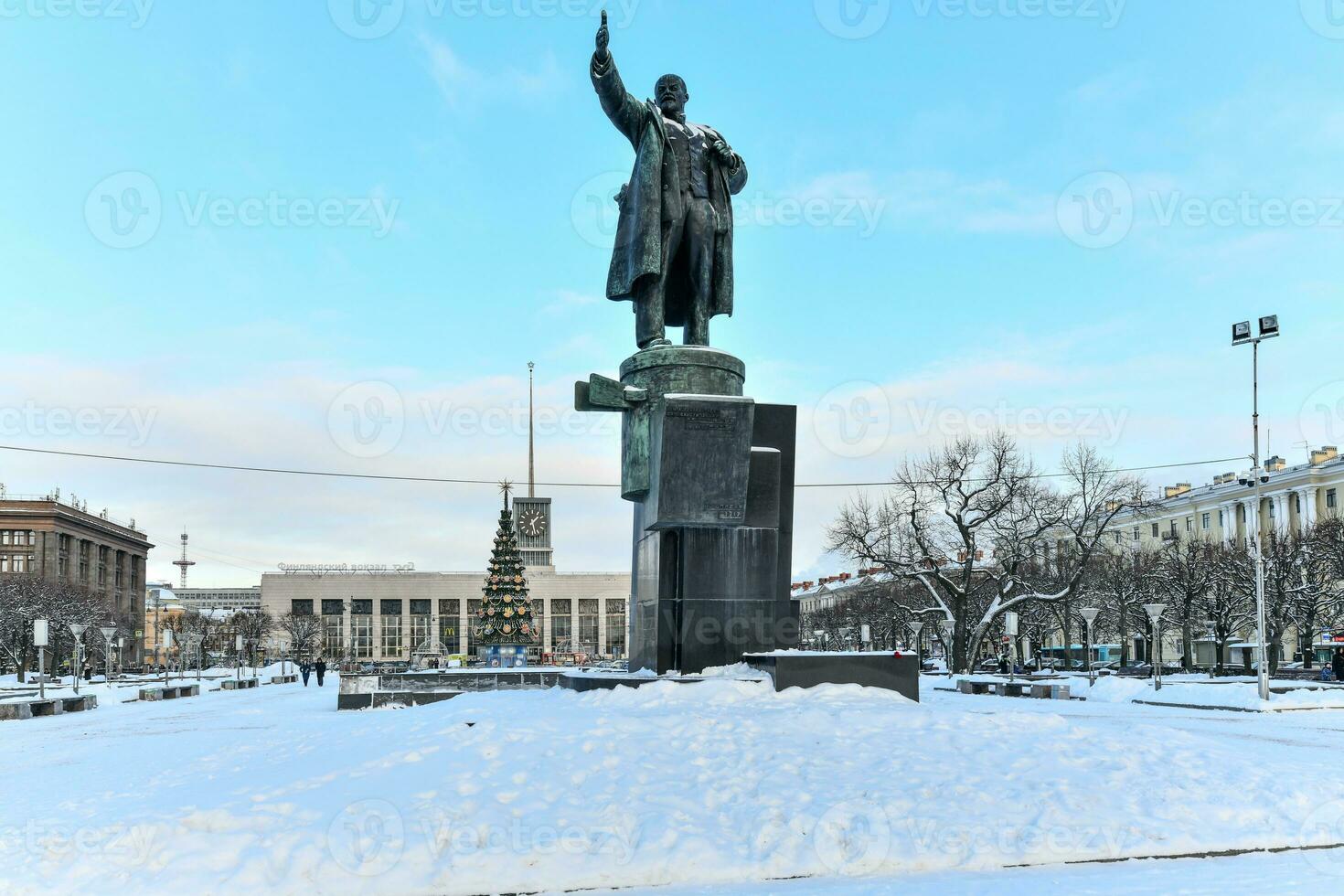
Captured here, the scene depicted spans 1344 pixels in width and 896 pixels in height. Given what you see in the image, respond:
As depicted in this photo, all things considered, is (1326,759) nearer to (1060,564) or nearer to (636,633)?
(636,633)

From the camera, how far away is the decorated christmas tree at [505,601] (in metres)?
57.1

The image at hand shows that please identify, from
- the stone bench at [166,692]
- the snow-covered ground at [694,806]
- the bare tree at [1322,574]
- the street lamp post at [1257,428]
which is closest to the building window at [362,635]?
the stone bench at [166,692]

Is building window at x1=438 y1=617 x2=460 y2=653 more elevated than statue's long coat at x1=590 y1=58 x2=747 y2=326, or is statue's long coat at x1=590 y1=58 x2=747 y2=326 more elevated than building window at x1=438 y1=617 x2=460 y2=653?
statue's long coat at x1=590 y1=58 x2=747 y2=326

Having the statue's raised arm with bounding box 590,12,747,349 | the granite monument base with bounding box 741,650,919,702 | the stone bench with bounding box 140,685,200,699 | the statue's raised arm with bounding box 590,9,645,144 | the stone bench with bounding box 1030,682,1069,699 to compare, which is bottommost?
the stone bench with bounding box 140,685,200,699

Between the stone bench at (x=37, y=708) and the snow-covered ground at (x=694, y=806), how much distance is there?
20894 mm

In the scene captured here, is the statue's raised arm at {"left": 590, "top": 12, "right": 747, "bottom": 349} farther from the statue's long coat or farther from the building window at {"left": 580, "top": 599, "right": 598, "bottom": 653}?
the building window at {"left": 580, "top": 599, "right": 598, "bottom": 653}

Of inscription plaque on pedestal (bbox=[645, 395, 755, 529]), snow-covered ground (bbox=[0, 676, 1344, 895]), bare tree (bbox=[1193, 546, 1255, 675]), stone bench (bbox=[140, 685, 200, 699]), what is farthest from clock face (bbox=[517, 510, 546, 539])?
snow-covered ground (bbox=[0, 676, 1344, 895])

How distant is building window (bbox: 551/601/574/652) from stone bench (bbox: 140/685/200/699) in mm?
101210

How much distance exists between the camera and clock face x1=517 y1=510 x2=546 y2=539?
427ft

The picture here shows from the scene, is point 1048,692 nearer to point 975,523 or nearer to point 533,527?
point 975,523

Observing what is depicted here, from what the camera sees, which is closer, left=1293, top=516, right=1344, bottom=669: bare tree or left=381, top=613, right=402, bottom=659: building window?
left=1293, top=516, right=1344, bottom=669: bare tree

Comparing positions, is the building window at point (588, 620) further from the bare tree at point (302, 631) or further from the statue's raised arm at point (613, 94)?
the statue's raised arm at point (613, 94)

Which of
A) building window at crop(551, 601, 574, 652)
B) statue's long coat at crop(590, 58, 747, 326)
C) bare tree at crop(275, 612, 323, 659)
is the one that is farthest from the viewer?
building window at crop(551, 601, 574, 652)

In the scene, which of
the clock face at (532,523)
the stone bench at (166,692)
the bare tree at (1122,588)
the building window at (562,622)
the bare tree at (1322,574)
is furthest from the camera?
the building window at (562,622)
